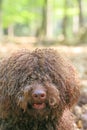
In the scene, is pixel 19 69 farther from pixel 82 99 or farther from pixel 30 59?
pixel 82 99

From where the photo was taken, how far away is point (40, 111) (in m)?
5.15

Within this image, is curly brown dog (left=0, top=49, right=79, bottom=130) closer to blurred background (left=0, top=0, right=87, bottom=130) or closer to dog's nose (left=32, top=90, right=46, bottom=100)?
dog's nose (left=32, top=90, right=46, bottom=100)

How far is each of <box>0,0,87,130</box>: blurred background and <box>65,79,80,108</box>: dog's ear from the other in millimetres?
1622

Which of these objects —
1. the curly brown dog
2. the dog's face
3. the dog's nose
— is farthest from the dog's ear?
the dog's nose

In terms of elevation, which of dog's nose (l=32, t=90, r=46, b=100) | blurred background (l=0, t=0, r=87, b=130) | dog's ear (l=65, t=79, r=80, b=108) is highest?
dog's nose (l=32, t=90, r=46, b=100)

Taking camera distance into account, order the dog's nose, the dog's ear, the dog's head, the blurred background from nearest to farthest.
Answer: the dog's nose
the dog's head
the dog's ear
the blurred background

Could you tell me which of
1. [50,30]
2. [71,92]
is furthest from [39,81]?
[50,30]

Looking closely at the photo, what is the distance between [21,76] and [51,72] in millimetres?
332

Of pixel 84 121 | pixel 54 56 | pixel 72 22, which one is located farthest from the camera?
pixel 72 22

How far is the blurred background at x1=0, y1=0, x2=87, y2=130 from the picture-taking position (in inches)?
470

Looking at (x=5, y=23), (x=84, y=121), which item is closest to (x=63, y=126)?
(x=84, y=121)

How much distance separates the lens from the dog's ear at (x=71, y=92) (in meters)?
5.42

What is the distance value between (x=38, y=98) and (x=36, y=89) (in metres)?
0.10

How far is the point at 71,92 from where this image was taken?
545 cm
